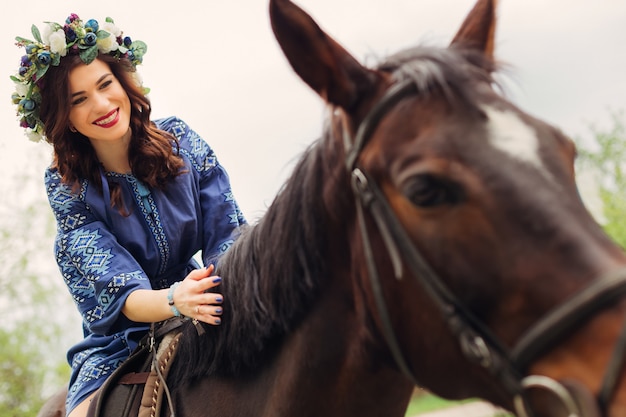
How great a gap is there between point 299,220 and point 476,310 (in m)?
0.74

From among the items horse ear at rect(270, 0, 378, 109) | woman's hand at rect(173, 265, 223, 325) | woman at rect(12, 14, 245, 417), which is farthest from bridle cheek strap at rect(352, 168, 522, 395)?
woman at rect(12, 14, 245, 417)

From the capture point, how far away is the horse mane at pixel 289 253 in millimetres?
1944

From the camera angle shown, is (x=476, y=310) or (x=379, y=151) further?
(x=379, y=151)

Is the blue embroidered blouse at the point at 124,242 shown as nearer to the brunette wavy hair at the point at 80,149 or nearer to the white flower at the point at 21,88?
the brunette wavy hair at the point at 80,149

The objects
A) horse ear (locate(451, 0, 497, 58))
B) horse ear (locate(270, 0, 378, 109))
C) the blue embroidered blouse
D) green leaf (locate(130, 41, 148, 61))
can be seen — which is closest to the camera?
horse ear (locate(270, 0, 378, 109))

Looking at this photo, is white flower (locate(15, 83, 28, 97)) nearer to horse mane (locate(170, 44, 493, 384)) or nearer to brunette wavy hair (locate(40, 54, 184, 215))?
brunette wavy hair (locate(40, 54, 184, 215))

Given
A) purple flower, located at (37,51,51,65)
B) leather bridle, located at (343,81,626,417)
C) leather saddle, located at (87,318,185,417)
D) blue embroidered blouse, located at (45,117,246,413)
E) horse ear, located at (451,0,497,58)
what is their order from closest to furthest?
1. leather bridle, located at (343,81,626,417)
2. horse ear, located at (451,0,497,58)
3. leather saddle, located at (87,318,185,417)
4. blue embroidered blouse, located at (45,117,246,413)
5. purple flower, located at (37,51,51,65)

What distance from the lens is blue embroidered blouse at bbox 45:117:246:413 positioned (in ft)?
9.24

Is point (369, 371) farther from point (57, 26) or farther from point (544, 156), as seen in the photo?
point (57, 26)

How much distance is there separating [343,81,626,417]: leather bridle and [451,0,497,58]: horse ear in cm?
60

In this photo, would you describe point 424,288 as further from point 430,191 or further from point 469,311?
point 430,191

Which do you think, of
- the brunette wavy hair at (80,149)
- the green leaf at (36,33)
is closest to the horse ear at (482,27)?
the brunette wavy hair at (80,149)

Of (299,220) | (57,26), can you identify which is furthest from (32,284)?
(299,220)

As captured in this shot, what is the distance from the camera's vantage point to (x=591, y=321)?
57.9 inches
